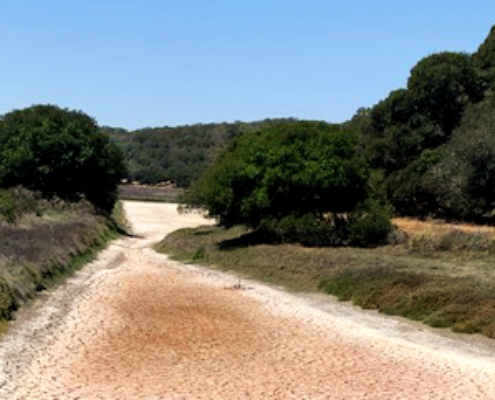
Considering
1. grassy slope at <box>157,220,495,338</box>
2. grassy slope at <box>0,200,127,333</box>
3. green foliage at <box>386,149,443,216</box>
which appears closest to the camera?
grassy slope at <box>157,220,495,338</box>

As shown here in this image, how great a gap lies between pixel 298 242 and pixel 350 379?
2370 centimetres

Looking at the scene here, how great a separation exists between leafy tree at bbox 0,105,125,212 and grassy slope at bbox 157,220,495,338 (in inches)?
836

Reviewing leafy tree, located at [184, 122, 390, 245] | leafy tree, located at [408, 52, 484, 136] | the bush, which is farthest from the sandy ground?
leafy tree, located at [408, 52, 484, 136]

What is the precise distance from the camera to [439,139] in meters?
59.2

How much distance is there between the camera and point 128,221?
8231cm

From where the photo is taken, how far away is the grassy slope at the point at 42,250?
22.9 metres

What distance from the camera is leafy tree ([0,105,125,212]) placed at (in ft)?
198

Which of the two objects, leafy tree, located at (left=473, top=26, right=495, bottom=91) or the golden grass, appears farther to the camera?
leafy tree, located at (left=473, top=26, right=495, bottom=91)

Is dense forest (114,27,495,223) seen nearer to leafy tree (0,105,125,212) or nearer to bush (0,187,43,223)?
leafy tree (0,105,125,212)

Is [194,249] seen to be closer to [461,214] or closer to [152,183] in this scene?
[461,214]

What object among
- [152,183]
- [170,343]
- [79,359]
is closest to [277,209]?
[170,343]

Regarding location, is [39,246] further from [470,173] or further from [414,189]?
[414,189]

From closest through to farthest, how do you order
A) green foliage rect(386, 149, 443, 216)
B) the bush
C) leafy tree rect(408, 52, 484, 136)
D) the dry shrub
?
1. the dry shrub
2. the bush
3. green foliage rect(386, 149, 443, 216)
4. leafy tree rect(408, 52, 484, 136)

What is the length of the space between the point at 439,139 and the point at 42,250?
37.3 meters
